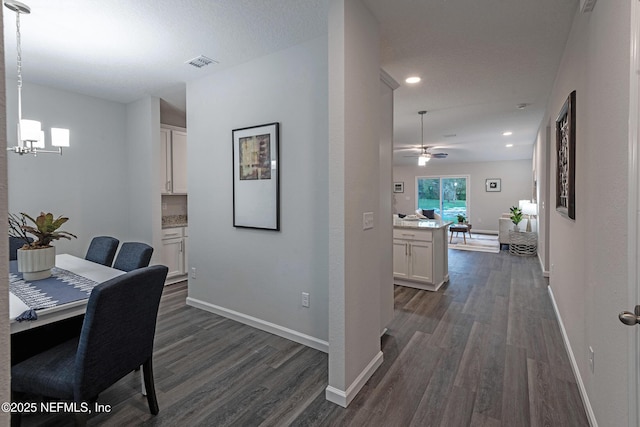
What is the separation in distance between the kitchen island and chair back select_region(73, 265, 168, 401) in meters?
3.36

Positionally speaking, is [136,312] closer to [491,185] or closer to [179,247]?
[179,247]

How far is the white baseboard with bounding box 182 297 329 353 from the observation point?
8.82 feet

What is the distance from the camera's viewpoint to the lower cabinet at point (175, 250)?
4.46m

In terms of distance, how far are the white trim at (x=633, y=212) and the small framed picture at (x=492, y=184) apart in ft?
34.2

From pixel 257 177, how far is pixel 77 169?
8.85 ft

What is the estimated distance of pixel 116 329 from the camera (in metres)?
1.54

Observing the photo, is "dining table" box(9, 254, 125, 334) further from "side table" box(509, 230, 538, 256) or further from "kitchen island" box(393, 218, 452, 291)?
"side table" box(509, 230, 538, 256)

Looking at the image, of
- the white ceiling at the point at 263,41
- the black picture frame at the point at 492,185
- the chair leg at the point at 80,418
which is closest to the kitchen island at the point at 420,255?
the white ceiling at the point at 263,41

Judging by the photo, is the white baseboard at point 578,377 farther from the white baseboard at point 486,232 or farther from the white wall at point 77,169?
the white baseboard at point 486,232

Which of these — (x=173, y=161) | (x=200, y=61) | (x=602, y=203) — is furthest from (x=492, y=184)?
(x=200, y=61)

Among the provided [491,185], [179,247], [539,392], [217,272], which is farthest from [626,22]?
[491,185]

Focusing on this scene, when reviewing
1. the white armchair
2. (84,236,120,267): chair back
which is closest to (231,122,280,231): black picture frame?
(84,236,120,267): chair back

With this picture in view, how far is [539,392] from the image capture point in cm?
205

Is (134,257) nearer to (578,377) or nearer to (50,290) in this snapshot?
(50,290)
